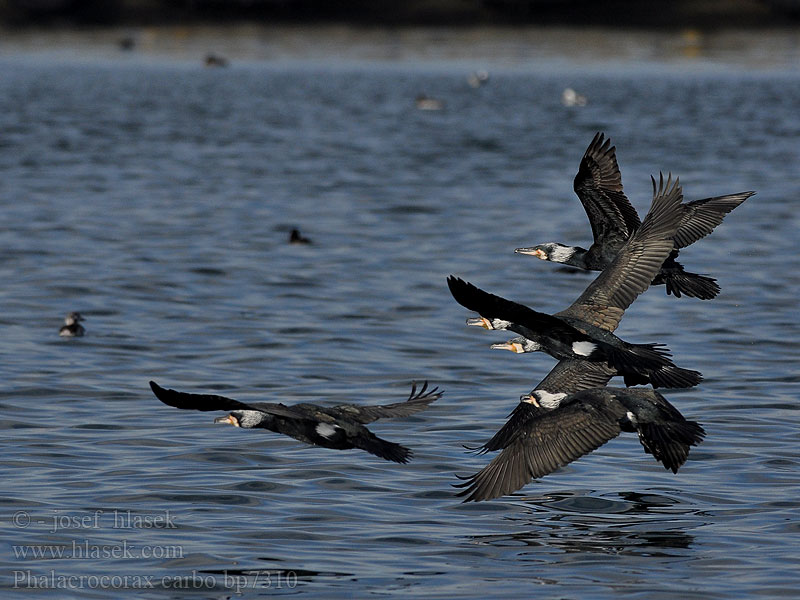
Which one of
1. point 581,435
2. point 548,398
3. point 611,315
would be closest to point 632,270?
point 611,315

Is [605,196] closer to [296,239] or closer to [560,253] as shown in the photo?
[560,253]

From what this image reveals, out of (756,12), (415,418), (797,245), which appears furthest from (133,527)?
(756,12)

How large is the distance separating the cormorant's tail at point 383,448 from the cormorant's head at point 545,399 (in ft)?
5.66

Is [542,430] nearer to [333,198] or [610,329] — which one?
[610,329]

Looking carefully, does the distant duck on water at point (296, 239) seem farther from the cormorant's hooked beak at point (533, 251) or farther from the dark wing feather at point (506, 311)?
the dark wing feather at point (506, 311)

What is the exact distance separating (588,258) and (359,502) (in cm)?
418

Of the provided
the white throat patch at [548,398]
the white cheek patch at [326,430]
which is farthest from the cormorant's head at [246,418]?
the white throat patch at [548,398]

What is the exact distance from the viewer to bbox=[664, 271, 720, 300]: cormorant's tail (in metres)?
13.9

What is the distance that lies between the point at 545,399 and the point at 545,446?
842mm

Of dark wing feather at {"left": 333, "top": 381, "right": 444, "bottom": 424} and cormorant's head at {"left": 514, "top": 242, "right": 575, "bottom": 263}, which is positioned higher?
cormorant's head at {"left": 514, "top": 242, "right": 575, "bottom": 263}

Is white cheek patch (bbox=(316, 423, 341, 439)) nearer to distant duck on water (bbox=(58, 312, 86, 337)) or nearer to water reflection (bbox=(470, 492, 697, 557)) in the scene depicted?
water reflection (bbox=(470, 492, 697, 557))

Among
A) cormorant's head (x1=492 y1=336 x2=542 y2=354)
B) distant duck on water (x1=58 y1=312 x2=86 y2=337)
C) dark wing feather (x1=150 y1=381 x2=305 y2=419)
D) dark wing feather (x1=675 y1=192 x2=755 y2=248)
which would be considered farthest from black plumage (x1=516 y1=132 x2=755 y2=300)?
distant duck on water (x1=58 y1=312 x2=86 y2=337)

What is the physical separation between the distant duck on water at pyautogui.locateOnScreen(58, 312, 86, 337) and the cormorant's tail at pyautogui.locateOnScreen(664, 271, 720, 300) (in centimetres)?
803

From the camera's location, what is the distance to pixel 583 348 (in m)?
12.2
